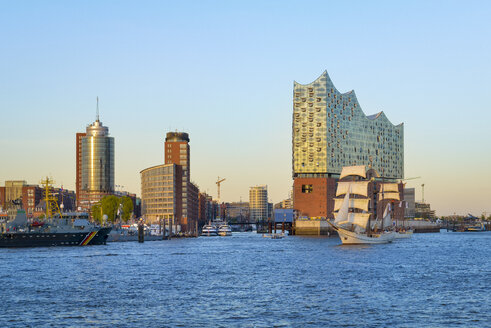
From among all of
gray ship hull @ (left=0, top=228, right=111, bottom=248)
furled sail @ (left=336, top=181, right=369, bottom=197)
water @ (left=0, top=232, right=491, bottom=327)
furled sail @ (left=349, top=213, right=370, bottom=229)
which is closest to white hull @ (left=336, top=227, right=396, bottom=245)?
furled sail @ (left=349, top=213, right=370, bottom=229)

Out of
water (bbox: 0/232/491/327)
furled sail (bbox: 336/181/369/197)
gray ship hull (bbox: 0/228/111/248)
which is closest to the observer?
water (bbox: 0/232/491/327)

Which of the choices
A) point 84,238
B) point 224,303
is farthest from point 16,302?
point 84,238

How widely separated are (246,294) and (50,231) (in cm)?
8987

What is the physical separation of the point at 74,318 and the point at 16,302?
10297 millimetres

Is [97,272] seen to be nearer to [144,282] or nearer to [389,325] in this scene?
[144,282]

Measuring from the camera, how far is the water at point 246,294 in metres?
46.5

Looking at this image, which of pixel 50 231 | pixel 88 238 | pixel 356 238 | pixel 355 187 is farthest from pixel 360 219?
pixel 50 231

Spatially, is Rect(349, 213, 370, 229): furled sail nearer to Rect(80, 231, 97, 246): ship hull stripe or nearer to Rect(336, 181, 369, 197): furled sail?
Rect(336, 181, 369, 197): furled sail

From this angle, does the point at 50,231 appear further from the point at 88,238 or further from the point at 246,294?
the point at 246,294

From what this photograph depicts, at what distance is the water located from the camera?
46.5 meters

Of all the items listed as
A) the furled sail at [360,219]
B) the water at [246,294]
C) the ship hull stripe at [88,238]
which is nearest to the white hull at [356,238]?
the furled sail at [360,219]

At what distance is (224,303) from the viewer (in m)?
54.0

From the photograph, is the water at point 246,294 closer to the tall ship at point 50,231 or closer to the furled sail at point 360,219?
the tall ship at point 50,231

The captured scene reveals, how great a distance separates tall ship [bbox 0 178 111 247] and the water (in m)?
43.3
